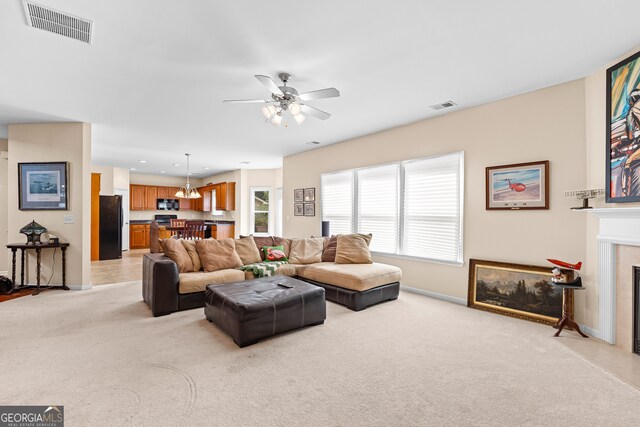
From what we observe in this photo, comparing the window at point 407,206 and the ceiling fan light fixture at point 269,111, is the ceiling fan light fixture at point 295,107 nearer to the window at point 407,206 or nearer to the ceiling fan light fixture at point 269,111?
the ceiling fan light fixture at point 269,111

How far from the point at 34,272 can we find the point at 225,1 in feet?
17.5

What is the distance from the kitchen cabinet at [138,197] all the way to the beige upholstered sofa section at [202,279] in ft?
24.5

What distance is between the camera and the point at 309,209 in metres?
6.70

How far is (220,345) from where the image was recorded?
2719 millimetres

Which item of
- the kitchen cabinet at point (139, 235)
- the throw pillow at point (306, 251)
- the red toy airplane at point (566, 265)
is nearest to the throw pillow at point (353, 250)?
the throw pillow at point (306, 251)

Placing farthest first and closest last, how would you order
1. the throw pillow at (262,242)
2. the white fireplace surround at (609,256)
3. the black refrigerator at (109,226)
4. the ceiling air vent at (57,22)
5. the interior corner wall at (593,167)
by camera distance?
the black refrigerator at (109,226), the throw pillow at (262,242), the interior corner wall at (593,167), the white fireplace surround at (609,256), the ceiling air vent at (57,22)

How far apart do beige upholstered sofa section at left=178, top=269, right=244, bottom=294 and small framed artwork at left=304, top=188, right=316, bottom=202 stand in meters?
2.94

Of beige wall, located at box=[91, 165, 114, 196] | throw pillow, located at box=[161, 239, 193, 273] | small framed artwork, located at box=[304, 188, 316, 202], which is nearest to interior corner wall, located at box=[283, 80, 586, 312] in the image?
small framed artwork, located at box=[304, 188, 316, 202]

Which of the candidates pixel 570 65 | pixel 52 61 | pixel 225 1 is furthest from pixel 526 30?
pixel 52 61

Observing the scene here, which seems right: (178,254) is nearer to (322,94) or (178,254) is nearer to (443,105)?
(322,94)

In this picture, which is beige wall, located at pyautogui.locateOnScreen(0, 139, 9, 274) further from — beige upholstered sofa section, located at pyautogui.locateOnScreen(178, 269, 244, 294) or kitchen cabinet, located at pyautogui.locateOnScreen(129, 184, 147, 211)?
kitchen cabinet, located at pyautogui.locateOnScreen(129, 184, 147, 211)

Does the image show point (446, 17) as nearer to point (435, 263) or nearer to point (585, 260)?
point (585, 260)

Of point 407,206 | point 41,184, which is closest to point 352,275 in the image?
point 407,206

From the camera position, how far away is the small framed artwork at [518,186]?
132 inches
